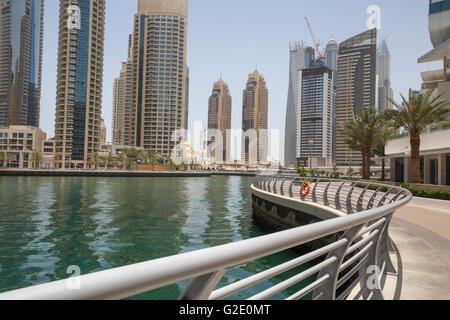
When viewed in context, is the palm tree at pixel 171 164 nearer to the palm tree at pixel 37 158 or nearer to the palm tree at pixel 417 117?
the palm tree at pixel 37 158

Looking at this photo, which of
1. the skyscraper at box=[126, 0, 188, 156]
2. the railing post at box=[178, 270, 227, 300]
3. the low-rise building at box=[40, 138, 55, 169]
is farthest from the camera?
the skyscraper at box=[126, 0, 188, 156]

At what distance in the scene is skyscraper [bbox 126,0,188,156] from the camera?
Answer: 168 m

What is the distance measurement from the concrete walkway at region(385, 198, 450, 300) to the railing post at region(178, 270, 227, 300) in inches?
142

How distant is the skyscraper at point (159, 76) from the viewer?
167500 mm

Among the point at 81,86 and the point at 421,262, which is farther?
the point at 81,86

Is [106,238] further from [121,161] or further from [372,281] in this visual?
[121,161]

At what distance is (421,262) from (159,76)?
172 m

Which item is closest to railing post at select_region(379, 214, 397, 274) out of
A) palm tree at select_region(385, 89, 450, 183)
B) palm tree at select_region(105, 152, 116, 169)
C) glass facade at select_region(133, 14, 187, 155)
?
palm tree at select_region(385, 89, 450, 183)

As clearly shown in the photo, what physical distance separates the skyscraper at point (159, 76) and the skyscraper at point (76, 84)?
33.7 m

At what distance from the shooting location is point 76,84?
134 metres

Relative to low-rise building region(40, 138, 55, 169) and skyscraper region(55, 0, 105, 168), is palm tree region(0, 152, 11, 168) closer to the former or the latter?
low-rise building region(40, 138, 55, 169)

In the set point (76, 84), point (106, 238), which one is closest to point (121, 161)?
point (76, 84)
